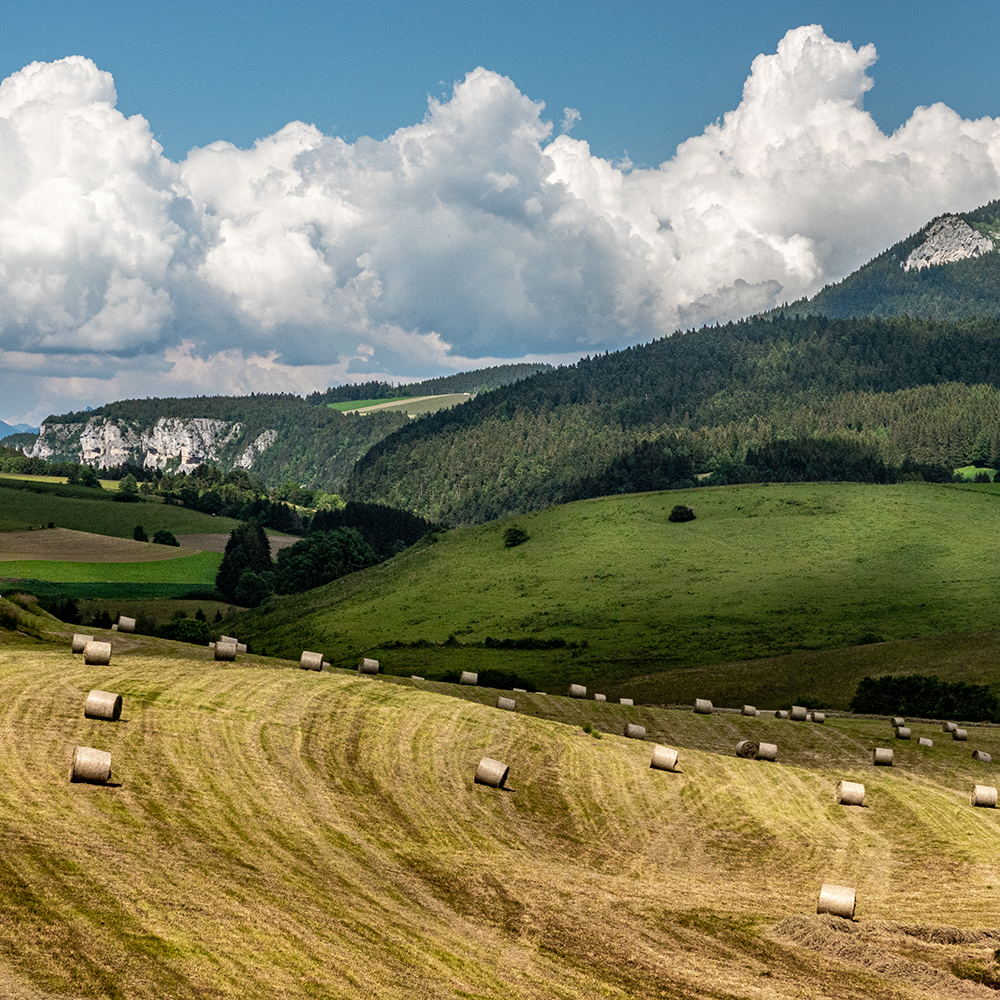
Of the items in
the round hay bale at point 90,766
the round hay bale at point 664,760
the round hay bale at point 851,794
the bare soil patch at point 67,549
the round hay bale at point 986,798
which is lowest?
the bare soil patch at point 67,549

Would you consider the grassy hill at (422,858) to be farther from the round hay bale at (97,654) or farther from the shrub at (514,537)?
the shrub at (514,537)

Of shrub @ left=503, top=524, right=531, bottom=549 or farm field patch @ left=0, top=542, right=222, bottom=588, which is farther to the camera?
farm field patch @ left=0, top=542, right=222, bottom=588

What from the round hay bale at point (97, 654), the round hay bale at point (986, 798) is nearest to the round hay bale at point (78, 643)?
the round hay bale at point (97, 654)

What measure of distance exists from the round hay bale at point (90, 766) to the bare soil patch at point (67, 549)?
175 meters

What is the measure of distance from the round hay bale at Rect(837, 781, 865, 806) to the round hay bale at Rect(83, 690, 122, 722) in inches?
821

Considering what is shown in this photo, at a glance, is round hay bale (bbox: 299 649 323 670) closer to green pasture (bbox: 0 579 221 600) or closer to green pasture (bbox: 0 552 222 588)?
green pasture (bbox: 0 579 221 600)

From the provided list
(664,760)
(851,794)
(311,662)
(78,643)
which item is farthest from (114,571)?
(851,794)

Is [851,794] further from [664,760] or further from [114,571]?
[114,571]

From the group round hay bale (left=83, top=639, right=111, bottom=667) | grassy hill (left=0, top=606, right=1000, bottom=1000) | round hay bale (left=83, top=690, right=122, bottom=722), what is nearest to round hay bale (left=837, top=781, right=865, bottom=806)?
grassy hill (left=0, top=606, right=1000, bottom=1000)

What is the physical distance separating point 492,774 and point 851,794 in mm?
11756

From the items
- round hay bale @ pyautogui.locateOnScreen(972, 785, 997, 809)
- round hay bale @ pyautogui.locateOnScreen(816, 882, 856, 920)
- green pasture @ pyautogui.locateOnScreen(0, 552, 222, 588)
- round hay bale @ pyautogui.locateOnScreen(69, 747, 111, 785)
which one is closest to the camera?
round hay bale @ pyautogui.locateOnScreen(69, 747, 111, 785)

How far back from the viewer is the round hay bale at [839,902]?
18.0 m

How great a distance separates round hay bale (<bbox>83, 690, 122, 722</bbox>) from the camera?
21.3 metres

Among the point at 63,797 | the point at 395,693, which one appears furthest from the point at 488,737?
the point at 63,797
